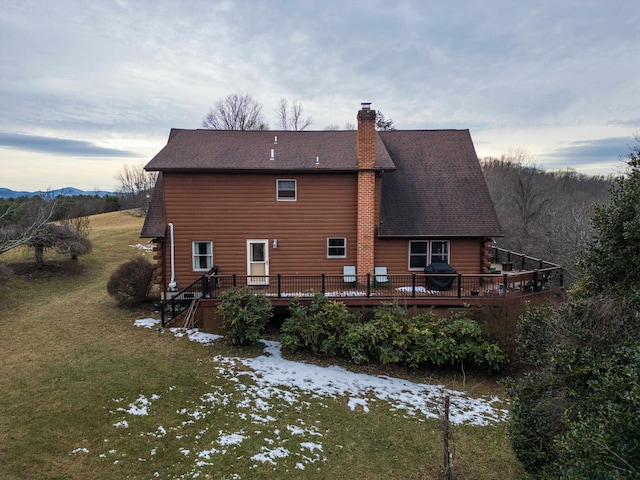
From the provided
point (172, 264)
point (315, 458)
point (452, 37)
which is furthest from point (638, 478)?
point (452, 37)

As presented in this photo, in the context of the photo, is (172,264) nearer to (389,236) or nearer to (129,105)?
(389,236)

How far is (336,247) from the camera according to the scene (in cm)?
1459

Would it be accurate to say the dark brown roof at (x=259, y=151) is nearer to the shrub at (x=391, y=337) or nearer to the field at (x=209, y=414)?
the shrub at (x=391, y=337)

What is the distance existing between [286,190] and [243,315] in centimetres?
563

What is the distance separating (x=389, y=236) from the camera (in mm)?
14203

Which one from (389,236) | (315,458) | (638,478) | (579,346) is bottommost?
(315,458)

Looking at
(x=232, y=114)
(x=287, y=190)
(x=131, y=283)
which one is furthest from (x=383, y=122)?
(x=131, y=283)

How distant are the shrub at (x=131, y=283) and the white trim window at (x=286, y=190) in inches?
248

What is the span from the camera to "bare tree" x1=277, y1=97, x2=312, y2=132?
142 feet

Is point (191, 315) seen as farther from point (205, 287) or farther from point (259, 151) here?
point (259, 151)

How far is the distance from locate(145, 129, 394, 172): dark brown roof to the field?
6431mm

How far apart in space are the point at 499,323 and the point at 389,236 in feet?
16.6

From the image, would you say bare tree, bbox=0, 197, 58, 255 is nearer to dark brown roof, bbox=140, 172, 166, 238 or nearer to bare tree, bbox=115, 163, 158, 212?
dark brown roof, bbox=140, 172, 166, 238

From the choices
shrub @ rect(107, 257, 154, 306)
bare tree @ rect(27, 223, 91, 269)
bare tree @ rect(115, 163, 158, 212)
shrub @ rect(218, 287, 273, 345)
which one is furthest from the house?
bare tree @ rect(115, 163, 158, 212)
